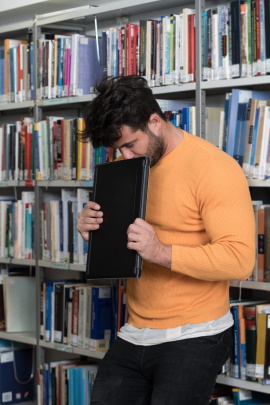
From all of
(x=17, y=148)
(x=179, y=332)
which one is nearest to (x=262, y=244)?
(x=179, y=332)

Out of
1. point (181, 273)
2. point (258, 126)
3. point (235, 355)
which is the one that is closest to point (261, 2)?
point (258, 126)

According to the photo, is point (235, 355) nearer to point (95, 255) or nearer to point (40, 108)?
point (95, 255)

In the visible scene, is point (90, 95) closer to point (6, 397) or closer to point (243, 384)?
point (243, 384)

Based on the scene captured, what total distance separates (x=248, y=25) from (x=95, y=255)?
1.12 meters

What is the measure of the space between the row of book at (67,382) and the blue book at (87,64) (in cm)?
140

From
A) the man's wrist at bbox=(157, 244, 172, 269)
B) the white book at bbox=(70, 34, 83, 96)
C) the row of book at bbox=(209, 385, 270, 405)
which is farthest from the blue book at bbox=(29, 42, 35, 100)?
the man's wrist at bbox=(157, 244, 172, 269)

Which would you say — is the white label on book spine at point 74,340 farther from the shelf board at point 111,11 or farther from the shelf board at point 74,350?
the shelf board at point 111,11

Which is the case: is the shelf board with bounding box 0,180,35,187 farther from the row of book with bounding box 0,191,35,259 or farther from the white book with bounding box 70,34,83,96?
the white book with bounding box 70,34,83,96

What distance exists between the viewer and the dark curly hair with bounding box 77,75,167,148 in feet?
7.10

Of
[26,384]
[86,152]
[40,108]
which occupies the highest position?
[40,108]

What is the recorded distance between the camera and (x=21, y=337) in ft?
12.9

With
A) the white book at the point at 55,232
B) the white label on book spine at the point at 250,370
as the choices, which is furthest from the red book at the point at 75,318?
the white label on book spine at the point at 250,370

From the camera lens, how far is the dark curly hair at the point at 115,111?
216 cm

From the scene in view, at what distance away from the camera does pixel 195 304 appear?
220 centimetres
